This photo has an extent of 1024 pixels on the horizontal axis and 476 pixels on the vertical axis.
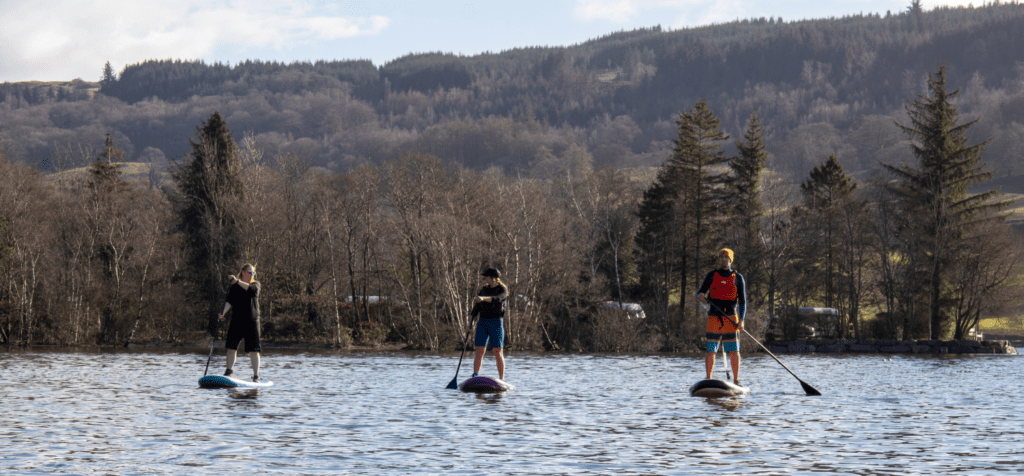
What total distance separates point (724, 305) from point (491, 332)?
442cm

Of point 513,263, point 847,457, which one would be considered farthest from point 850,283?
point 847,457

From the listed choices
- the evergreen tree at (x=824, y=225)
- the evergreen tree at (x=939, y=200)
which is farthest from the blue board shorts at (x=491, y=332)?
the evergreen tree at (x=824, y=225)

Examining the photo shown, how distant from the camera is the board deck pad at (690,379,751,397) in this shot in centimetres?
1644

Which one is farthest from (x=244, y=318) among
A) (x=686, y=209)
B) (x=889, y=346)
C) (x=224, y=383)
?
(x=686, y=209)

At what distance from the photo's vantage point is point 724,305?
58.3ft

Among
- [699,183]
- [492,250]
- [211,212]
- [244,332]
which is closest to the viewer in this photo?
[244,332]

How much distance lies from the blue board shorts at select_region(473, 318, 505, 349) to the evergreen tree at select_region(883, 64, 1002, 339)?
4267 centimetres

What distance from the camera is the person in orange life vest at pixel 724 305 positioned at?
696 inches

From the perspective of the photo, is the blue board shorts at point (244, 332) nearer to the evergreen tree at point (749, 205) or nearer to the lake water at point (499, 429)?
the lake water at point (499, 429)

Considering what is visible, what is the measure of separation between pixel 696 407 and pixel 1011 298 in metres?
46.8

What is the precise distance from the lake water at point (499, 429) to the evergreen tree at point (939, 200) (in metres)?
37.8

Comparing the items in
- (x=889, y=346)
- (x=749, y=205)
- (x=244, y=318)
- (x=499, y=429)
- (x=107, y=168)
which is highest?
(x=107, y=168)

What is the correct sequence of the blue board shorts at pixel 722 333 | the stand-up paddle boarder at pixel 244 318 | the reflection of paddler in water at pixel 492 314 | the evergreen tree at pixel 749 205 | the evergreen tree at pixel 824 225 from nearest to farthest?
the blue board shorts at pixel 722 333, the reflection of paddler in water at pixel 492 314, the stand-up paddle boarder at pixel 244 318, the evergreen tree at pixel 749 205, the evergreen tree at pixel 824 225

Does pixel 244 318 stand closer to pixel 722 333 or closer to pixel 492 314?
pixel 492 314
